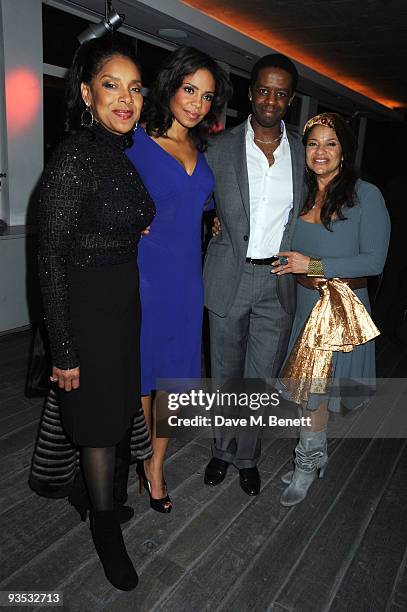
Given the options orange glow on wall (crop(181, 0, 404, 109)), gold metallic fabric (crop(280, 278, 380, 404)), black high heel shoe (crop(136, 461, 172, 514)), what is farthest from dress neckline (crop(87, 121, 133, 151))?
orange glow on wall (crop(181, 0, 404, 109))

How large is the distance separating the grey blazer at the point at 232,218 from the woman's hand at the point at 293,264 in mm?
115

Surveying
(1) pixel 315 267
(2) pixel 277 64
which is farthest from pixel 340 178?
(2) pixel 277 64

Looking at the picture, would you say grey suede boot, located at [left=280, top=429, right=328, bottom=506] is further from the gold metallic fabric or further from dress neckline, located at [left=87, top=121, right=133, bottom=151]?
dress neckline, located at [left=87, top=121, right=133, bottom=151]

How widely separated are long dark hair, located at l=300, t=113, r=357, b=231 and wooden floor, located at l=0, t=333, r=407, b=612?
1334 millimetres

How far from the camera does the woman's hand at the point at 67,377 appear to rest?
4.93 feet

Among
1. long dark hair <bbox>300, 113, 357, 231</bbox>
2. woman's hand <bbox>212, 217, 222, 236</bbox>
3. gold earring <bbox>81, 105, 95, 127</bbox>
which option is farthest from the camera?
woman's hand <bbox>212, 217, 222, 236</bbox>

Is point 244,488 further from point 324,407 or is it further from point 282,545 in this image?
point 324,407

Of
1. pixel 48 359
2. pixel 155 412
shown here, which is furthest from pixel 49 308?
pixel 155 412

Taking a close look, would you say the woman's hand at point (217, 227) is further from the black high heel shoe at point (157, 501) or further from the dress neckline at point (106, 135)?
the black high heel shoe at point (157, 501)

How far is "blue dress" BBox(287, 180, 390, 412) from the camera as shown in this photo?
1942mm

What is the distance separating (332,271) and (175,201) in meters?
0.71

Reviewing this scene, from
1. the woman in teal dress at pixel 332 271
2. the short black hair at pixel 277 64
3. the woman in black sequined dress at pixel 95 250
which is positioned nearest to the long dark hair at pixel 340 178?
the woman in teal dress at pixel 332 271

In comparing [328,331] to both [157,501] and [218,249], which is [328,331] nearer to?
[218,249]

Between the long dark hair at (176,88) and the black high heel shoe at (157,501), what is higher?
the long dark hair at (176,88)
